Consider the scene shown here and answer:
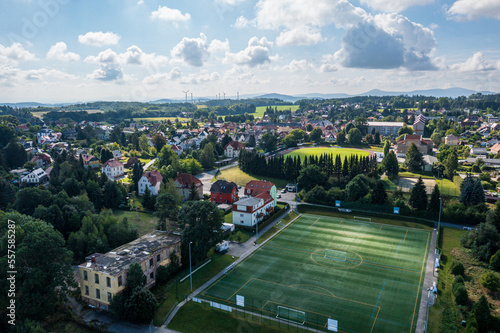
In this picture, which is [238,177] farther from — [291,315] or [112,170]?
[291,315]

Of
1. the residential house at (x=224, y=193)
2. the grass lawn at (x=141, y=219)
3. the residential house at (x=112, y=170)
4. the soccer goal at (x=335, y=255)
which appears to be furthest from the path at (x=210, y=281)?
the residential house at (x=112, y=170)

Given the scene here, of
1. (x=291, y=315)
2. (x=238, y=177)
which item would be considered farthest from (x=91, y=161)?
A: (x=291, y=315)

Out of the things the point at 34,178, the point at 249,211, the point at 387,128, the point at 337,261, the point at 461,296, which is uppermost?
the point at 387,128

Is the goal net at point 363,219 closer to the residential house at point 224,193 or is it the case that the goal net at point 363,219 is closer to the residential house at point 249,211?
the residential house at point 249,211

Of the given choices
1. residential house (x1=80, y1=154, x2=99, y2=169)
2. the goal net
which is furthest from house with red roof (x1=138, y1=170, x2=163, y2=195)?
the goal net

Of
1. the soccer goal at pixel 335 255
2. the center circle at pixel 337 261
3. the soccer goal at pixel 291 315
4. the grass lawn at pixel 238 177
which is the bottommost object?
the soccer goal at pixel 291 315
